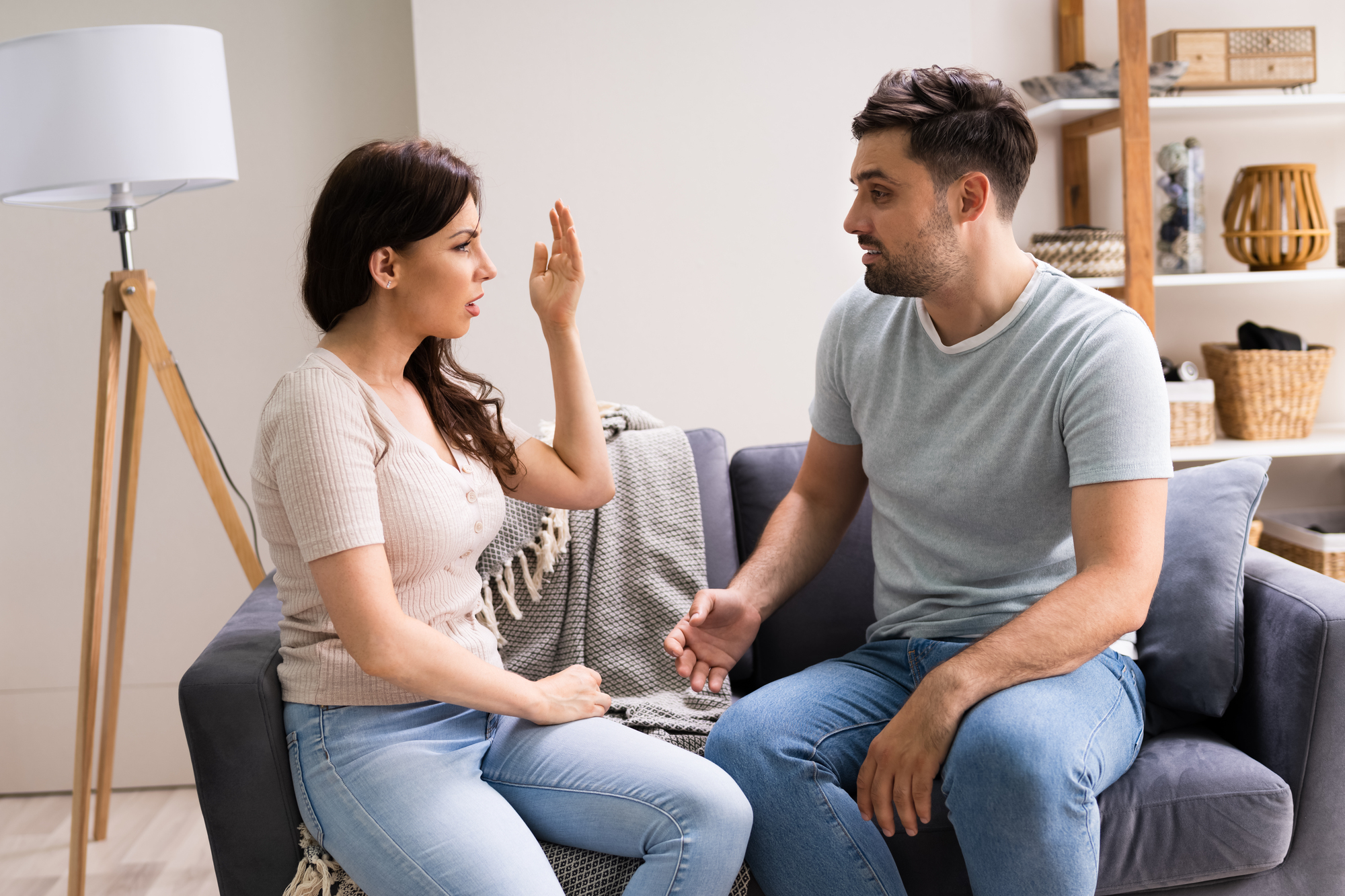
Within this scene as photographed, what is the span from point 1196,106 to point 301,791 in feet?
7.72

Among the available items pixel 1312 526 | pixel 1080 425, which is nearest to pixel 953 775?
pixel 1080 425

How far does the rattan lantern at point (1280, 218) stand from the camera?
2.51 metres

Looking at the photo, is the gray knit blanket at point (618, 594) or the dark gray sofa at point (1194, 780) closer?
the dark gray sofa at point (1194, 780)

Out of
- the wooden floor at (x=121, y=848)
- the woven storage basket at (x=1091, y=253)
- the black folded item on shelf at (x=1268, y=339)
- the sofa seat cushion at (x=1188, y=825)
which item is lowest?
the wooden floor at (x=121, y=848)

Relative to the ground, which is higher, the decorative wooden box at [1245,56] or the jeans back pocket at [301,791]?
the decorative wooden box at [1245,56]

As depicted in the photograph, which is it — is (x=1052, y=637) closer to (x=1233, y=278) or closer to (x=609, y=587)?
(x=609, y=587)

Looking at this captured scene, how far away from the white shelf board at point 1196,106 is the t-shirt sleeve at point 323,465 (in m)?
1.83

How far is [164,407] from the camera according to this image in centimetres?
250

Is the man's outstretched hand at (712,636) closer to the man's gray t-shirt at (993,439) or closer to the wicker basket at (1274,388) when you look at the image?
the man's gray t-shirt at (993,439)

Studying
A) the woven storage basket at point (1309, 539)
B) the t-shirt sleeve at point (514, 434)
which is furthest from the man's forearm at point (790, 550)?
the woven storage basket at point (1309, 539)

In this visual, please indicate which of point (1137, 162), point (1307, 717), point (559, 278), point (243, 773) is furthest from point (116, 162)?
point (1137, 162)

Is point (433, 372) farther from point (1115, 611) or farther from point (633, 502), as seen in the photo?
point (1115, 611)

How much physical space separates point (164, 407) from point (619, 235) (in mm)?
1148

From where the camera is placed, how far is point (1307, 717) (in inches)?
53.9
